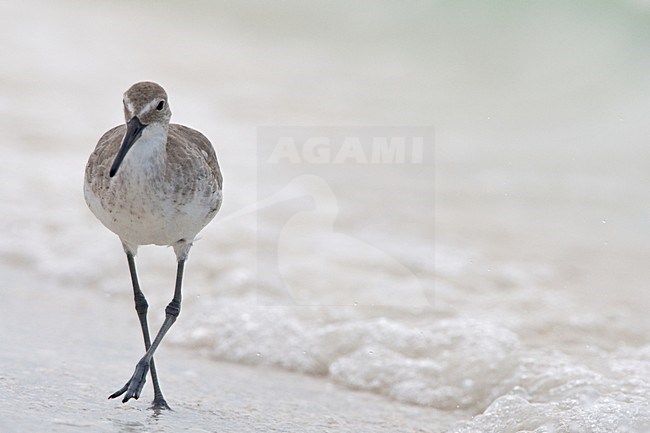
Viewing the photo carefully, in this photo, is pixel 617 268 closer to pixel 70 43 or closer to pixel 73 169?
pixel 73 169

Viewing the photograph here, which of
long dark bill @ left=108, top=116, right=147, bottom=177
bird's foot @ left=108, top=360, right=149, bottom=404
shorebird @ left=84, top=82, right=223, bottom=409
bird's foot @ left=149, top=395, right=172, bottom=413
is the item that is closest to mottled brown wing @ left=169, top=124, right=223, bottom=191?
shorebird @ left=84, top=82, right=223, bottom=409

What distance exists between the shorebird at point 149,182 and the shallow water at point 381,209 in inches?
32.6

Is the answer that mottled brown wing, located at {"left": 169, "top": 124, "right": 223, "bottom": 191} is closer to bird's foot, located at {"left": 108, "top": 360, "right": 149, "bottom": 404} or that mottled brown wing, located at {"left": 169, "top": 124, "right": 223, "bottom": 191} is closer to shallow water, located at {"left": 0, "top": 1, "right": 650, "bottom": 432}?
bird's foot, located at {"left": 108, "top": 360, "right": 149, "bottom": 404}

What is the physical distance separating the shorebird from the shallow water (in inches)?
32.6

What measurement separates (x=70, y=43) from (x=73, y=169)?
7.43 metres

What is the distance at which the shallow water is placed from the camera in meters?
5.96

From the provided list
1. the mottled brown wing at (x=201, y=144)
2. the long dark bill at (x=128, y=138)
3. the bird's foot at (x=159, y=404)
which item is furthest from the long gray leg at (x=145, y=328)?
the long dark bill at (x=128, y=138)

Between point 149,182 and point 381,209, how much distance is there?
17.4 feet

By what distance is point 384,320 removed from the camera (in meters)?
6.78

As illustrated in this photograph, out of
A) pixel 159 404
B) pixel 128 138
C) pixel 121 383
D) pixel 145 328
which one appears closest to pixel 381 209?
pixel 145 328

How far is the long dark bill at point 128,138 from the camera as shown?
4.27m

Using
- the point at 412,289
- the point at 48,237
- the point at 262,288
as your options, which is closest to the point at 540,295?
A: the point at 412,289

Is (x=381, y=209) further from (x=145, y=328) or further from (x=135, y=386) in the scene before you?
(x=135, y=386)

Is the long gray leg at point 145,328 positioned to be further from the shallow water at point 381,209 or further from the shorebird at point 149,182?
the shallow water at point 381,209
